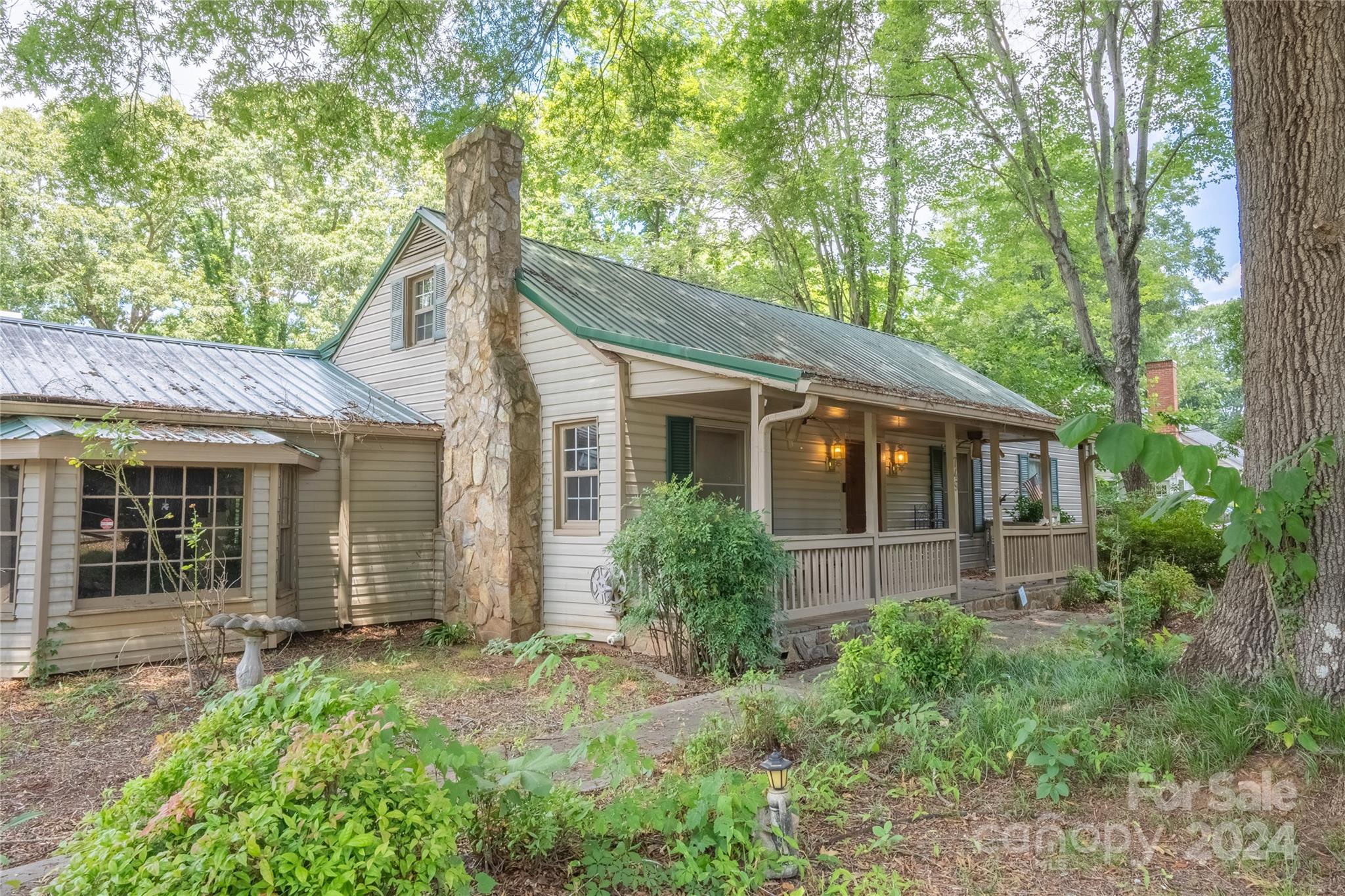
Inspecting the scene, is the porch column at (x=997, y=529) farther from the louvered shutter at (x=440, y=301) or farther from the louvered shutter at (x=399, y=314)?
the louvered shutter at (x=399, y=314)

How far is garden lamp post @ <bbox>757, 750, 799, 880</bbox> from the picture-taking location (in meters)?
3.44

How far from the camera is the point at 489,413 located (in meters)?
9.95

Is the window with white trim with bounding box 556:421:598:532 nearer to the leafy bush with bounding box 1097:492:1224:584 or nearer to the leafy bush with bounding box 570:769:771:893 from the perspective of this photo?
the leafy bush with bounding box 570:769:771:893

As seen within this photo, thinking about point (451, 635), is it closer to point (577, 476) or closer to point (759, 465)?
point (577, 476)

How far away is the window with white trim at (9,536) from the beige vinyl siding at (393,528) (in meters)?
3.57

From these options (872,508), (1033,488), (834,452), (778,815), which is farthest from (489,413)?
(1033,488)

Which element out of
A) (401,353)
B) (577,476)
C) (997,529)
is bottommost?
(997,529)

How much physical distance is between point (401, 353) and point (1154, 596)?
10725 mm

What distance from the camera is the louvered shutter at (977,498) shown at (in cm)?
1694

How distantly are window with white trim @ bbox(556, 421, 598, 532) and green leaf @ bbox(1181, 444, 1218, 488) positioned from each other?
686 centimetres

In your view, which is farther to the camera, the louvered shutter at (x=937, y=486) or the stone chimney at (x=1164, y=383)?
the stone chimney at (x=1164, y=383)

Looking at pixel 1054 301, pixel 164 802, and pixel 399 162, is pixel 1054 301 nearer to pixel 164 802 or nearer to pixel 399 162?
pixel 399 162

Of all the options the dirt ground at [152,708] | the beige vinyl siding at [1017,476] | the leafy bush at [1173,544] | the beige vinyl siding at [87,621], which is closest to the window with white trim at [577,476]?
the dirt ground at [152,708]

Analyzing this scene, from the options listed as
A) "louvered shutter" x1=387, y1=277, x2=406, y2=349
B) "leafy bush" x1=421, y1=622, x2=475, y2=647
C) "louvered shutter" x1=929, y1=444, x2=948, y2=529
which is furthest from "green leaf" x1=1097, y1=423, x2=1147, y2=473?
"louvered shutter" x1=929, y1=444, x2=948, y2=529
